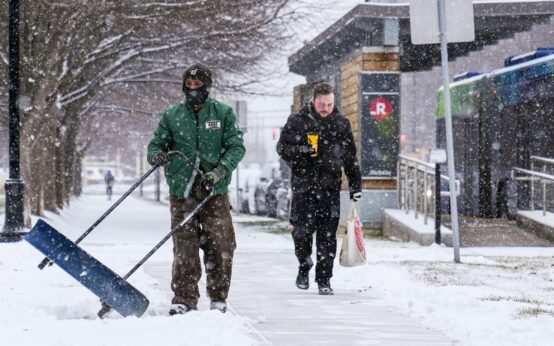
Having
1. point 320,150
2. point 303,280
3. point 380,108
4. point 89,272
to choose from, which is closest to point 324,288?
point 303,280

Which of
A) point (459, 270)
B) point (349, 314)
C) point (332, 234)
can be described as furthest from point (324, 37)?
point (349, 314)

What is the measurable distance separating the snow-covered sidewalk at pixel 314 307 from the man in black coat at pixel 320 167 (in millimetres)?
512

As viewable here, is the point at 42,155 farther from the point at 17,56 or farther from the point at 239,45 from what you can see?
the point at 17,56

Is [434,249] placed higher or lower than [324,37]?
lower

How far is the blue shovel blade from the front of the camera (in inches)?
284

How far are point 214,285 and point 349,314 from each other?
1.10 meters

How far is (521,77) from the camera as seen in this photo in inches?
732

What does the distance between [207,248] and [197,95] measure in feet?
3.57

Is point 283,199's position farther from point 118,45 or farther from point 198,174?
point 198,174

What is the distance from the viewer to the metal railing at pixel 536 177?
1778 cm

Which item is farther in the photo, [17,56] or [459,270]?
[17,56]

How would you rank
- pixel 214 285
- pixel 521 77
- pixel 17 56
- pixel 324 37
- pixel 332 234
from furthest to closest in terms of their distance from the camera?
pixel 324 37 → pixel 521 77 → pixel 17 56 → pixel 332 234 → pixel 214 285

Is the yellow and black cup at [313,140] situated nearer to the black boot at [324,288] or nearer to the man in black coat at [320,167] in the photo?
the man in black coat at [320,167]

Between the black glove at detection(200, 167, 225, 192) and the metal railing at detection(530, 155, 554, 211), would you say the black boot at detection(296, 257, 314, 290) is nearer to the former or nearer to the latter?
the black glove at detection(200, 167, 225, 192)
